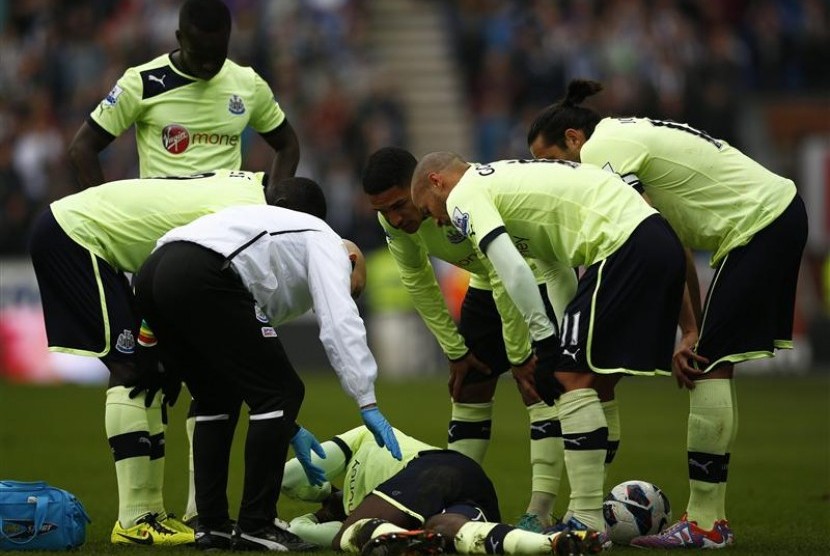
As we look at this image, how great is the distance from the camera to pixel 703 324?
866cm

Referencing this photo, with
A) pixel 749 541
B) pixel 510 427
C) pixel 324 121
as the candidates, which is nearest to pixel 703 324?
pixel 749 541

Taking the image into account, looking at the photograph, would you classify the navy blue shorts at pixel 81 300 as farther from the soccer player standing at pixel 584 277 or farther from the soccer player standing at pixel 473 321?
the soccer player standing at pixel 584 277

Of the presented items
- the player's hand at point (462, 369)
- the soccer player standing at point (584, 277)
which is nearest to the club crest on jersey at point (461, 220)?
the soccer player standing at point (584, 277)

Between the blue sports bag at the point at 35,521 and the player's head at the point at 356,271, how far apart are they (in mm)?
1865

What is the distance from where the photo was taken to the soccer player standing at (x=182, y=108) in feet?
31.8

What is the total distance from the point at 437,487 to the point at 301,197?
1.74 meters

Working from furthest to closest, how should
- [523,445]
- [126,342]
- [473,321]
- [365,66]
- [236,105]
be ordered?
[365,66] → [523,445] → [236,105] → [473,321] → [126,342]

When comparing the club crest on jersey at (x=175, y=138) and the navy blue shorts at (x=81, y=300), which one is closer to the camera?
the navy blue shorts at (x=81, y=300)

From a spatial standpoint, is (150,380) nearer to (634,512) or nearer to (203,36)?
(203,36)

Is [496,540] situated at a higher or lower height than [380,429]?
lower

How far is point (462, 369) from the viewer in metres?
9.70

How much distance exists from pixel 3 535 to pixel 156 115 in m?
3.06

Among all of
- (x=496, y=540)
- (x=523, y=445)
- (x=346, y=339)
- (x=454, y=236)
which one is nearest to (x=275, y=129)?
(x=454, y=236)

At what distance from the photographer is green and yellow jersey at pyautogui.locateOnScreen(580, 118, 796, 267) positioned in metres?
8.58
